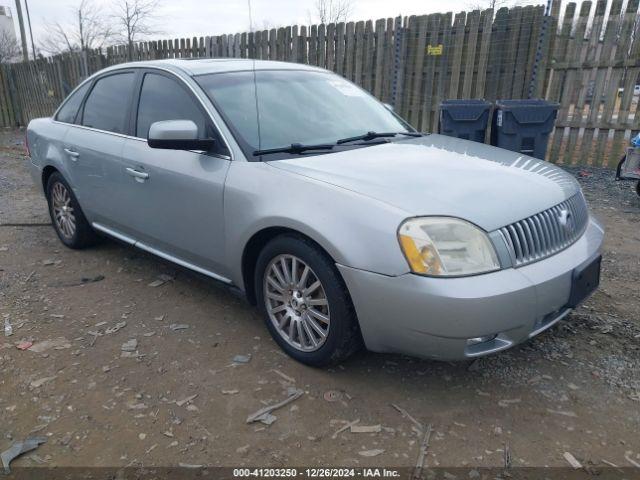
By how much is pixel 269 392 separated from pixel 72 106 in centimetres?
351

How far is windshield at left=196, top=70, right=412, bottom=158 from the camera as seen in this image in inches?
124

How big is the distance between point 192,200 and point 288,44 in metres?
7.92

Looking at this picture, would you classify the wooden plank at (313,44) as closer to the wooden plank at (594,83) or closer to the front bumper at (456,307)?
the wooden plank at (594,83)

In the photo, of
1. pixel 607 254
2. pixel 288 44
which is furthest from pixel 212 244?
pixel 288 44

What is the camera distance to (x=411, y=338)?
237 centimetres

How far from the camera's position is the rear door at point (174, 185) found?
10.2 ft

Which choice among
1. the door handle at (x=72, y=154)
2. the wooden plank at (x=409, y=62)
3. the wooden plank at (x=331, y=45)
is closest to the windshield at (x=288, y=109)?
the door handle at (x=72, y=154)

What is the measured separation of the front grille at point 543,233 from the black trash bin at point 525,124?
449 cm

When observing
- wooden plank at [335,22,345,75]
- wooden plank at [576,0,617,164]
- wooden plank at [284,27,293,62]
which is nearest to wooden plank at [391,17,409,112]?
wooden plank at [335,22,345,75]

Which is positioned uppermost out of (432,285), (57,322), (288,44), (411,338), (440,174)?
(288,44)

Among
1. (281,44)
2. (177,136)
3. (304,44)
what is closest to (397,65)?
(304,44)

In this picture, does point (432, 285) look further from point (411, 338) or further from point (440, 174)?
point (440, 174)

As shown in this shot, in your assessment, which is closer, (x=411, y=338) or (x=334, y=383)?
(x=411, y=338)

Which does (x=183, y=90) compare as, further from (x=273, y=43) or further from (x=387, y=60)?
(x=273, y=43)
